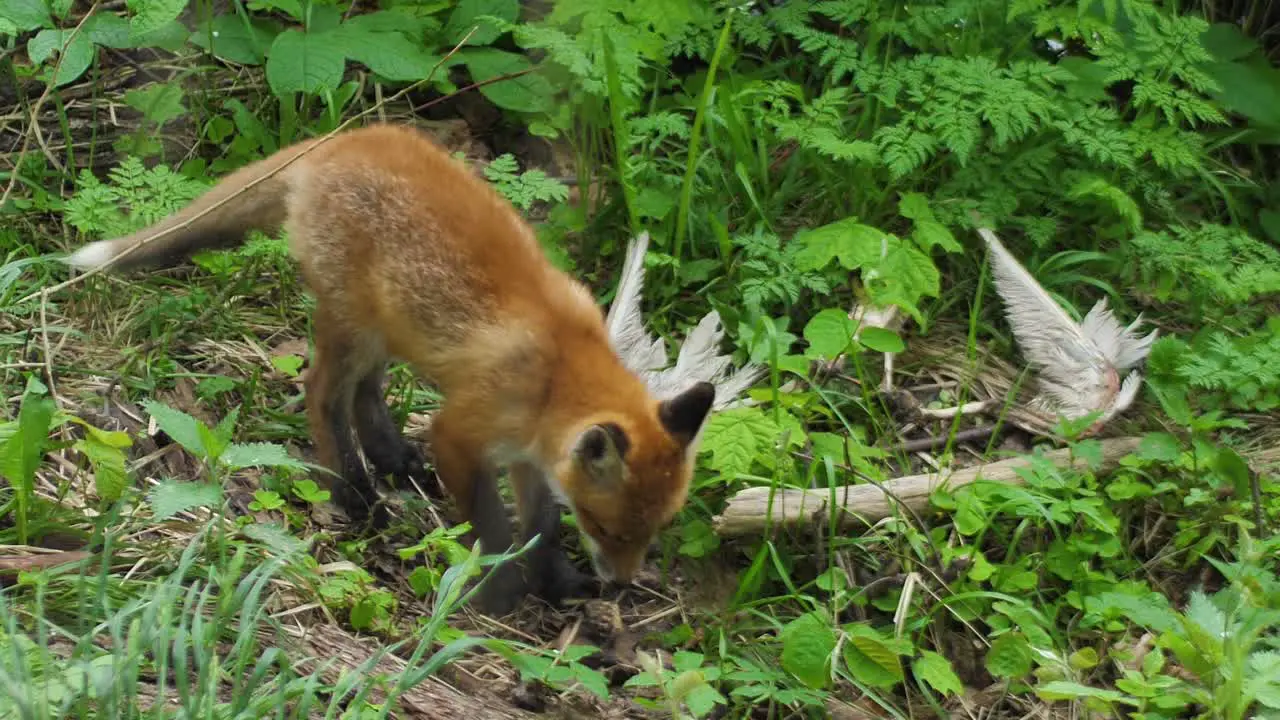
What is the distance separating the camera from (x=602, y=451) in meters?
4.71

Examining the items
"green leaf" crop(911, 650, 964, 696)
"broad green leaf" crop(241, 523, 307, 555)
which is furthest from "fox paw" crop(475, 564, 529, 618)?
"green leaf" crop(911, 650, 964, 696)

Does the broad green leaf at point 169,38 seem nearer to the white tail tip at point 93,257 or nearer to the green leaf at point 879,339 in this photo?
the white tail tip at point 93,257

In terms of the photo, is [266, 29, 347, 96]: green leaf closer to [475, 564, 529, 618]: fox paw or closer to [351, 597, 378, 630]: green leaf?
[475, 564, 529, 618]: fox paw

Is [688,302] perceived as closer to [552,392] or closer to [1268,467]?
[552,392]

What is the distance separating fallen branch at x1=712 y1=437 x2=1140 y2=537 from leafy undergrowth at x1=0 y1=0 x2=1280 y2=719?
0.06 m

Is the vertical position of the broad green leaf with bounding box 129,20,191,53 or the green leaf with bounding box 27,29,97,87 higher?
the green leaf with bounding box 27,29,97,87

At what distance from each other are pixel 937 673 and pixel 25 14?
5.02 metres

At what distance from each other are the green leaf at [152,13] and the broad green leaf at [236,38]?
724 millimetres

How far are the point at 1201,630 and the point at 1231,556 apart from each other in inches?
51.5

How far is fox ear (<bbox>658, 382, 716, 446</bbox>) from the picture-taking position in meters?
4.64

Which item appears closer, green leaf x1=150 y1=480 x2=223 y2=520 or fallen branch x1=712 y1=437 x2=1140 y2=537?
green leaf x1=150 y1=480 x2=223 y2=520

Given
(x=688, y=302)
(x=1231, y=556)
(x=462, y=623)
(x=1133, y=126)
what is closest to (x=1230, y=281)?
(x=1133, y=126)

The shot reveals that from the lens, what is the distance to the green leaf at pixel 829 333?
562 centimetres

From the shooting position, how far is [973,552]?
203 inches
